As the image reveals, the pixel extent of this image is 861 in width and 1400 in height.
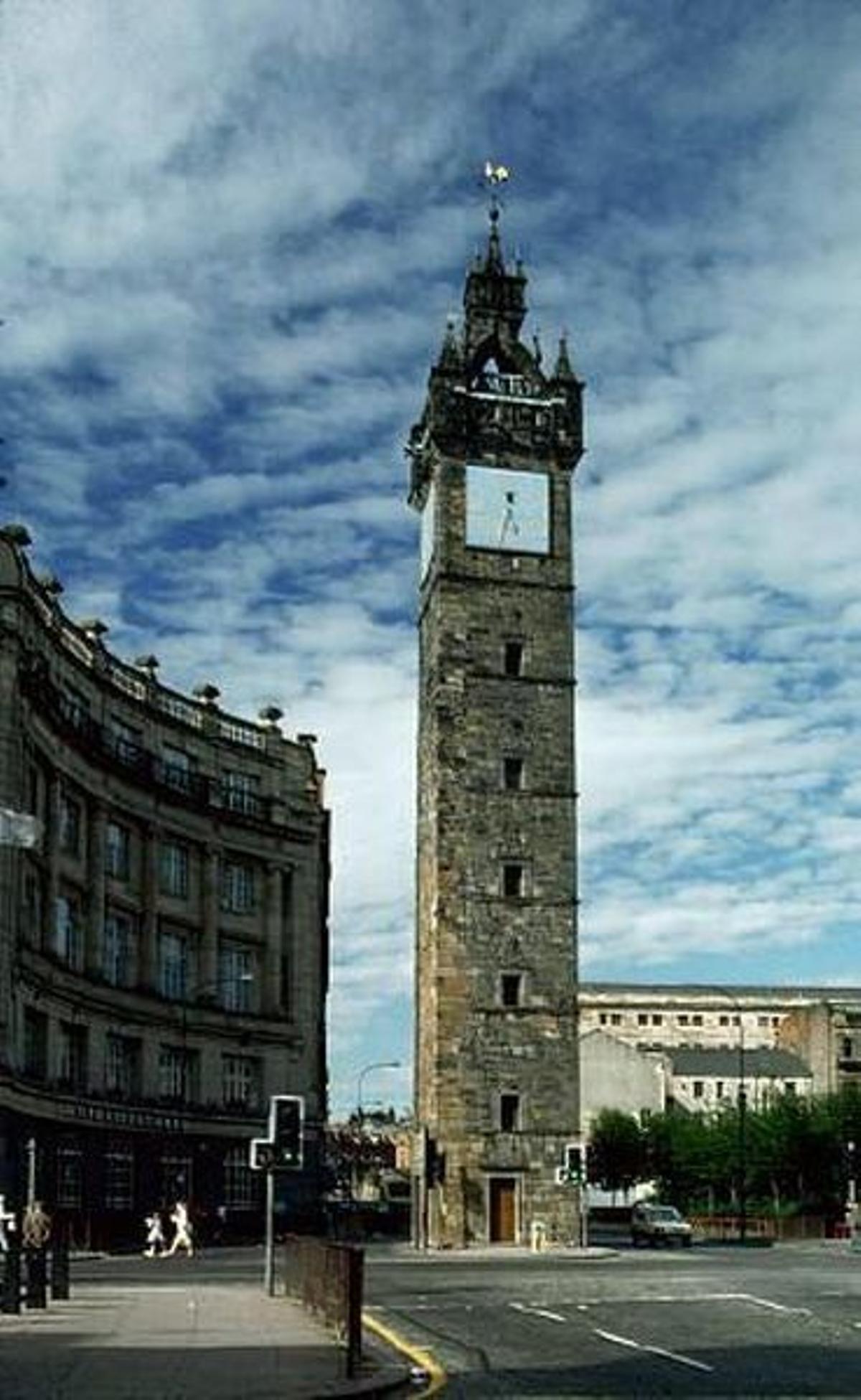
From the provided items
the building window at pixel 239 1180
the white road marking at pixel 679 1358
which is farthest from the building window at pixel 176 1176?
the white road marking at pixel 679 1358

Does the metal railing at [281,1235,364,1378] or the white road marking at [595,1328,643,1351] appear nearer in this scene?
the metal railing at [281,1235,364,1378]

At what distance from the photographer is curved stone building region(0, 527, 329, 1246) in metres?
60.8

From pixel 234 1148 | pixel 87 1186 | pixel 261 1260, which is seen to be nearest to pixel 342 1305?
pixel 261 1260

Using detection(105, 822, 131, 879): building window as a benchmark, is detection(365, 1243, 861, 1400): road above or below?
below

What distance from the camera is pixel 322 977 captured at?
3848 inches

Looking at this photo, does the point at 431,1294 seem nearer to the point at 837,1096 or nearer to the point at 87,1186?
the point at 87,1186

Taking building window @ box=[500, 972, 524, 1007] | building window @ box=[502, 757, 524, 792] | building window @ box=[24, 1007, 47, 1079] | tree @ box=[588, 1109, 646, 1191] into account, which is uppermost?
building window @ box=[502, 757, 524, 792]

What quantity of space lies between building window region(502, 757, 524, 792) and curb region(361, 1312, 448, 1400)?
154 feet

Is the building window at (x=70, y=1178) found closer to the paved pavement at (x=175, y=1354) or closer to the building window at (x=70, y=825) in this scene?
the building window at (x=70, y=825)

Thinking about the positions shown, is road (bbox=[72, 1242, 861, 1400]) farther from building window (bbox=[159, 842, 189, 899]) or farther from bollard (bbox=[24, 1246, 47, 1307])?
building window (bbox=[159, 842, 189, 899])

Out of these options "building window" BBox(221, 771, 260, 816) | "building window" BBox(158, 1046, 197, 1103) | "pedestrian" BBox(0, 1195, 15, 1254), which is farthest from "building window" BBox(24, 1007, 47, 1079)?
"building window" BBox(221, 771, 260, 816)

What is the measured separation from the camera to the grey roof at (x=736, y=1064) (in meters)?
158

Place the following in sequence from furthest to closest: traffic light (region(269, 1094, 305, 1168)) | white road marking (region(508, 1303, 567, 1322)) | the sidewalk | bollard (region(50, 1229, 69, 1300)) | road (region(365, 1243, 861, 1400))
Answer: traffic light (region(269, 1094, 305, 1168)) → bollard (region(50, 1229, 69, 1300)) → white road marking (region(508, 1303, 567, 1322)) → road (region(365, 1243, 861, 1400)) → the sidewalk

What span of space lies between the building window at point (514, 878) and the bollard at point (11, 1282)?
4838 centimetres
